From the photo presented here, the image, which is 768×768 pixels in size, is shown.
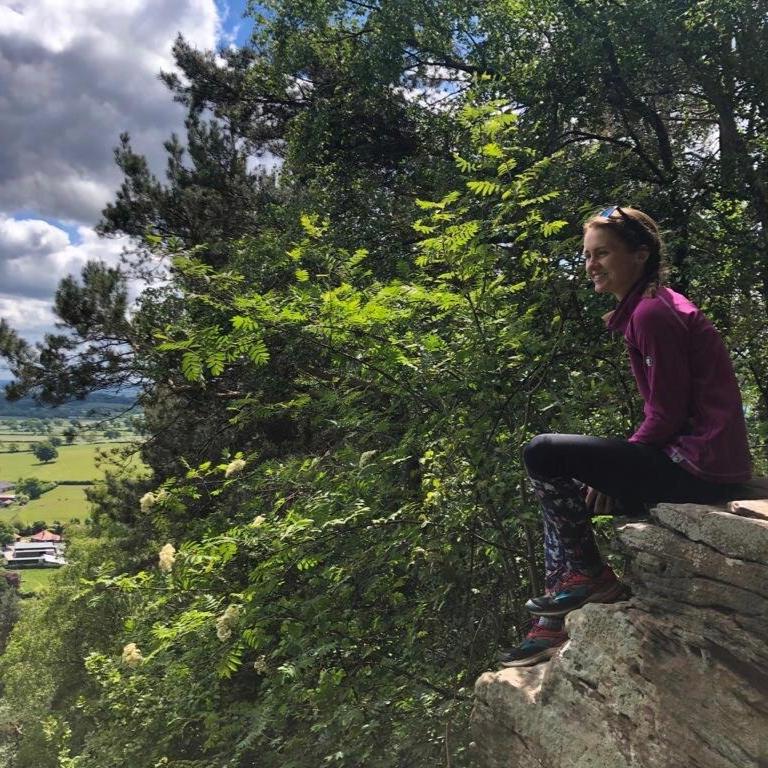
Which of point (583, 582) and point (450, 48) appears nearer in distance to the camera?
point (583, 582)

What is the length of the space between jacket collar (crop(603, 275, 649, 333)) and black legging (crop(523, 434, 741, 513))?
589mm

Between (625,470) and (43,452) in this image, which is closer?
(625,470)

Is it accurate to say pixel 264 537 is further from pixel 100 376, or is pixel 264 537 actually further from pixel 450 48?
pixel 450 48

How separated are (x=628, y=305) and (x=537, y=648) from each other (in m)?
1.88

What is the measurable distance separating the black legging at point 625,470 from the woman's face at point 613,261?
0.77 meters

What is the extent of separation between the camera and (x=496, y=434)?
3920 mm

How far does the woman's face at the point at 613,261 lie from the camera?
2.70 metres

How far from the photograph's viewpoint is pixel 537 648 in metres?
3.08

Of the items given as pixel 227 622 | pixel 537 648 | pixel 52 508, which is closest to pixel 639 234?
pixel 537 648

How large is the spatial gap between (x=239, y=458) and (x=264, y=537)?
3.63 feet

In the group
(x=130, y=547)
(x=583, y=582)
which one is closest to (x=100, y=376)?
(x=583, y=582)

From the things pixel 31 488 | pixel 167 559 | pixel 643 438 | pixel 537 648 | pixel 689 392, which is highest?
pixel 689 392

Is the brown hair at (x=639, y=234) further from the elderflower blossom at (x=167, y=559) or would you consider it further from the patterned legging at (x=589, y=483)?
the elderflower blossom at (x=167, y=559)

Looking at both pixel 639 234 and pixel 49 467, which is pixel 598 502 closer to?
pixel 639 234
